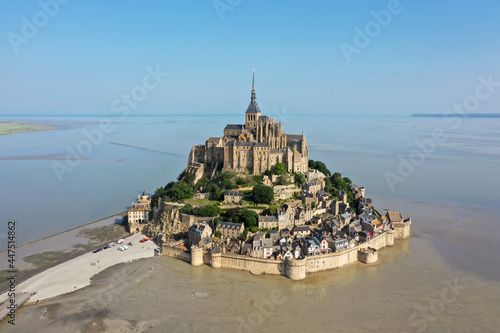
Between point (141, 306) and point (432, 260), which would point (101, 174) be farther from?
point (432, 260)

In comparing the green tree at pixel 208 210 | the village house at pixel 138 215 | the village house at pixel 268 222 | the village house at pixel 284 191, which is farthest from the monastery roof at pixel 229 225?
the village house at pixel 138 215

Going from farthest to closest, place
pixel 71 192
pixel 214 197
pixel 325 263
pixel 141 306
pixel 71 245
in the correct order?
pixel 71 192
pixel 214 197
pixel 71 245
pixel 325 263
pixel 141 306

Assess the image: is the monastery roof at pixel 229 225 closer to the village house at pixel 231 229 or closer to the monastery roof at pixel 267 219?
the village house at pixel 231 229

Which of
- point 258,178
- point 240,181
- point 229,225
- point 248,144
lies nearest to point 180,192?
point 240,181

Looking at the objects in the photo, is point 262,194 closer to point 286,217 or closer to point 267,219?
point 267,219

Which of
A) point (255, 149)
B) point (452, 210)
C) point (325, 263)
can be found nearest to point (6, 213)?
point (255, 149)

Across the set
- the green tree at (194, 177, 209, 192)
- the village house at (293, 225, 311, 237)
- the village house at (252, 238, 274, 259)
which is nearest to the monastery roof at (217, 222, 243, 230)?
the village house at (252, 238, 274, 259)
